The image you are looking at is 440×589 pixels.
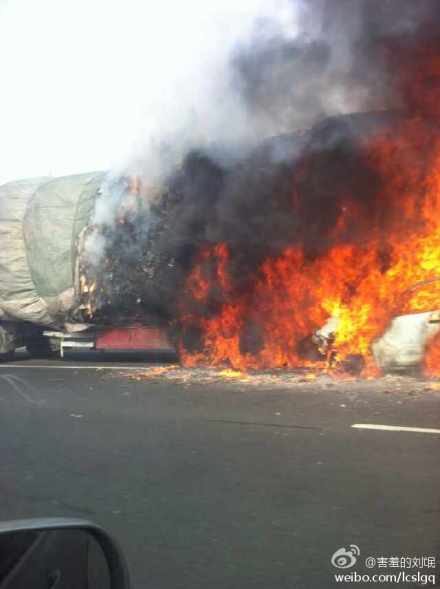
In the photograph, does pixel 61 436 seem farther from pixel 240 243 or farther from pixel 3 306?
pixel 3 306

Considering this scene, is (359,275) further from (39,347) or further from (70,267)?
(39,347)

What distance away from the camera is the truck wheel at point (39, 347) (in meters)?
15.3

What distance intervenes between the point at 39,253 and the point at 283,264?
15.7 ft

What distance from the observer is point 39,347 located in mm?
15672

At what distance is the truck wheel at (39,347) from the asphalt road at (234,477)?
6210mm

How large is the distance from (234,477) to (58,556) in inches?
148

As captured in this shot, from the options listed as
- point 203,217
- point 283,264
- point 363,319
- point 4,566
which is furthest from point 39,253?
point 4,566

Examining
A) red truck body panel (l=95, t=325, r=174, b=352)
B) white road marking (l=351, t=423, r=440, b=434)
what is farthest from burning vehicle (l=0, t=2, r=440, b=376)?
white road marking (l=351, t=423, r=440, b=434)

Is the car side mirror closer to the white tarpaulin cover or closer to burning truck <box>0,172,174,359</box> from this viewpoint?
burning truck <box>0,172,174,359</box>

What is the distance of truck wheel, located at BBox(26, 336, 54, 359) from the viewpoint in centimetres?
1532

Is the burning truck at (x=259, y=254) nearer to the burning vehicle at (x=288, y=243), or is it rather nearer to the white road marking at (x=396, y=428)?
the burning vehicle at (x=288, y=243)

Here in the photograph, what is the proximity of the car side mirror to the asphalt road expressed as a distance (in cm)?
193

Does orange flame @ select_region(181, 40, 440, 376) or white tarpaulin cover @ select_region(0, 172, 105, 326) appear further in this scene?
white tarpaulin cover @ select_region(0, 172, 105, 326)

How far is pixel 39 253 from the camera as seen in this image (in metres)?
13.3
